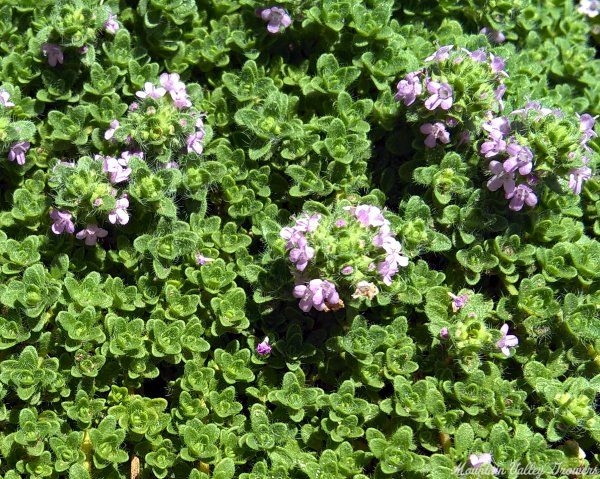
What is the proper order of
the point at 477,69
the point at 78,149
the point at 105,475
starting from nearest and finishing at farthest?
the point at 105,475 → the point at 477,69 → the point at 78,149

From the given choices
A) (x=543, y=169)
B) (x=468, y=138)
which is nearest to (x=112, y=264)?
(x=468, y=138)

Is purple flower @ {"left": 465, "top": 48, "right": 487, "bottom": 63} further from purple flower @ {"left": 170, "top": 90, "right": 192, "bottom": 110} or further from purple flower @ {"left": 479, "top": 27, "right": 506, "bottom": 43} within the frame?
purple flower @ {"left": 170, "top": 90, "right": 192, "bottom": 110}

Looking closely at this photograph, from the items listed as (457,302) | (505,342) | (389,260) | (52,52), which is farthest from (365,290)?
(52,52)

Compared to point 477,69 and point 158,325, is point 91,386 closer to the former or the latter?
point 158,325

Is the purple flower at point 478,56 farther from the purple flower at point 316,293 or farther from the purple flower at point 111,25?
the purple flower at point 111,25

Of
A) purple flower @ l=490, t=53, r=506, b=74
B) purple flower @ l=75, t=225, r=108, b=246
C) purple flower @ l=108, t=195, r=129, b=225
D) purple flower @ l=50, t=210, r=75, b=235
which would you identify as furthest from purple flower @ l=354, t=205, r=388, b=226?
purple flower @ l=50, t=210, r=75, b=235
